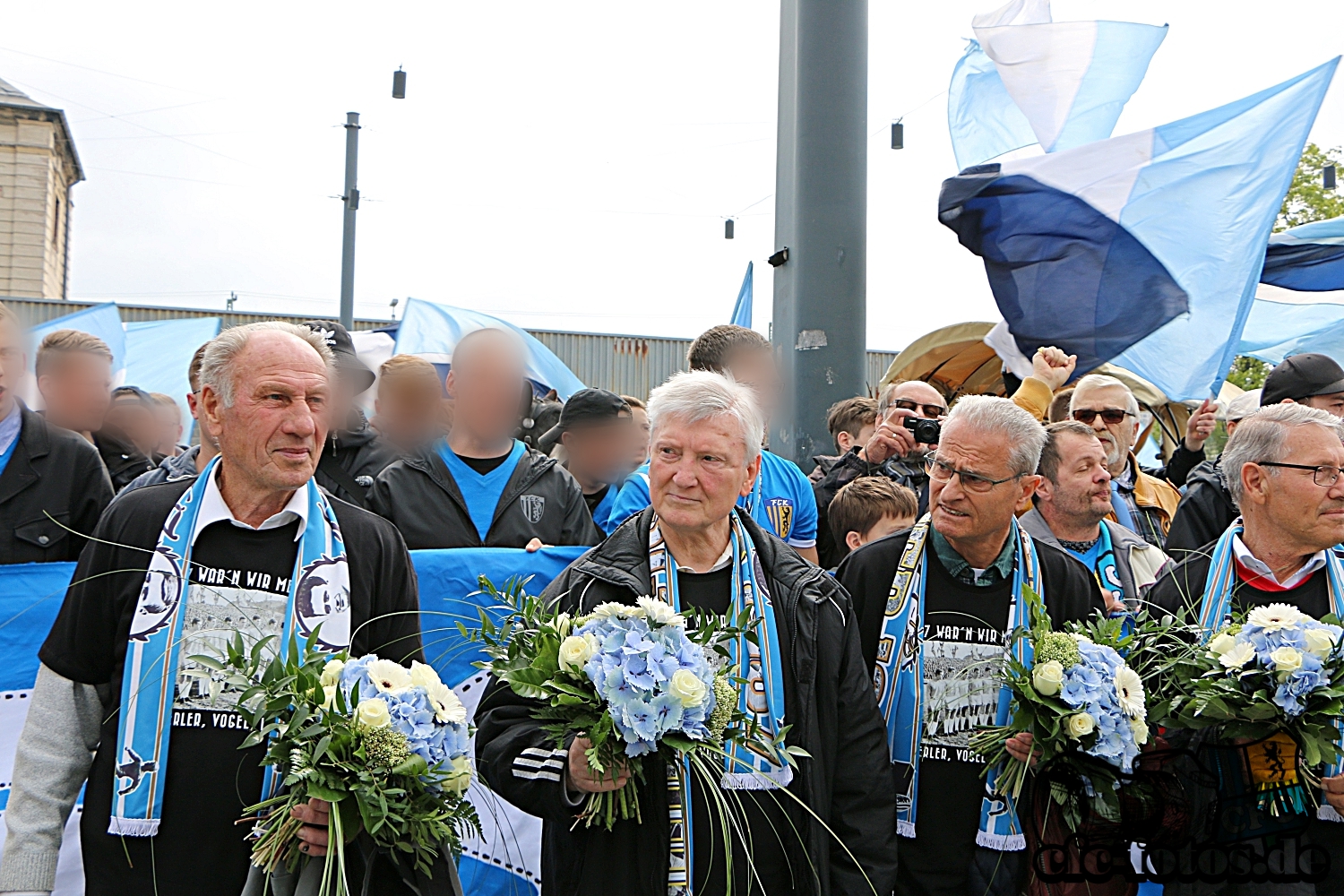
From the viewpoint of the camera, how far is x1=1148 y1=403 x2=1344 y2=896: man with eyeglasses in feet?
12.5

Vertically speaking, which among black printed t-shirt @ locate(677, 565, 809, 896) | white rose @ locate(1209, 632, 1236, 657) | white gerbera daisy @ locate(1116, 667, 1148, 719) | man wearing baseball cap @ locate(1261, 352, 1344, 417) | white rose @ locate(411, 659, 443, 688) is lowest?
black printed t-shirt @ locate(677, 565, 809, 896)

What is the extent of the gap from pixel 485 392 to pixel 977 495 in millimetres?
2009

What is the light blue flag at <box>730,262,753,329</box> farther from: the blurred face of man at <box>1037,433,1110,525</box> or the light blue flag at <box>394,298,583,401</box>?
the blurred face of man at <box>1037,433,1110,525</box>

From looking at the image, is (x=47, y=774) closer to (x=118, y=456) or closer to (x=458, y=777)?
(x=458, y=777)

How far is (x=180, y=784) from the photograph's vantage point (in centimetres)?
287

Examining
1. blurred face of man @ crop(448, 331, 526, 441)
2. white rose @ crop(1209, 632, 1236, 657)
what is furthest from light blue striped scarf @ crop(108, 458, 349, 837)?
white rose @ crop(1209, 632, 1236, 657)

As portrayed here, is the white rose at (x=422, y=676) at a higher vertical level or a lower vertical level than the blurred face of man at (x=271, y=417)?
lower

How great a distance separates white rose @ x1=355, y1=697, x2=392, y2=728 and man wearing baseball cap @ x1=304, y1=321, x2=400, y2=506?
2394 mm

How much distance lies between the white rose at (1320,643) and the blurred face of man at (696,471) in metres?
1.73

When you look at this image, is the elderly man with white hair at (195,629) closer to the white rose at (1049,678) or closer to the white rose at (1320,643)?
the white rose at (1049,678)

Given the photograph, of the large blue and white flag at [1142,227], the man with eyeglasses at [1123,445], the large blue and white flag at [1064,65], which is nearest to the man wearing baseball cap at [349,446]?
the man with eyeglasses at [1123,445]

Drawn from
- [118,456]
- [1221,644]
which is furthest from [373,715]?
[118,456]

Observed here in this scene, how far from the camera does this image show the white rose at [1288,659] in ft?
10.3

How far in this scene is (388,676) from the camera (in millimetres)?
2623
